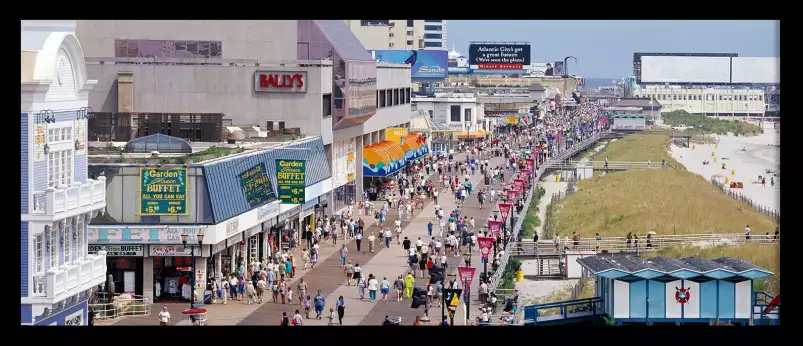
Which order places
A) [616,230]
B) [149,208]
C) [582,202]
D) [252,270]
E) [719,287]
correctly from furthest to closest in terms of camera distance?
[582,202] < [616,230] < [252,270] < [149,208] < [719,287]

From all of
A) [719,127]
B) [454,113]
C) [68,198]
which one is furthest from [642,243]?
[719,127]

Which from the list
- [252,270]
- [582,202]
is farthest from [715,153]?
[252,270]

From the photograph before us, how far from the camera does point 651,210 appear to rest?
212 feet

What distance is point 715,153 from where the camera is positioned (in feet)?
A: 437

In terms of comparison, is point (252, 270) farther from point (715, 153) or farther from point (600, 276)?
point (715, 153)

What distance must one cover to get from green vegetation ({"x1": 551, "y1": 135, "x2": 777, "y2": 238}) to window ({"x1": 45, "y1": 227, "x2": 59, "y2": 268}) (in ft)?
110

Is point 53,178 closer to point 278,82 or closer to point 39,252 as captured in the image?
point 39,252

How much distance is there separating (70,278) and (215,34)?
30.9m

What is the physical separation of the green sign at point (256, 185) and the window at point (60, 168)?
42.0 feet

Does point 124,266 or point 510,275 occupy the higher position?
point 124,266

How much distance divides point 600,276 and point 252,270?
11.5 meters

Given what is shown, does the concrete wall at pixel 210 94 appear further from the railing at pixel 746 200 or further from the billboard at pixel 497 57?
the billboard at pixel 497 57

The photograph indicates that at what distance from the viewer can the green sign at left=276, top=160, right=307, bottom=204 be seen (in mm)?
42406

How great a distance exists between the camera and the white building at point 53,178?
2362 centimetres
